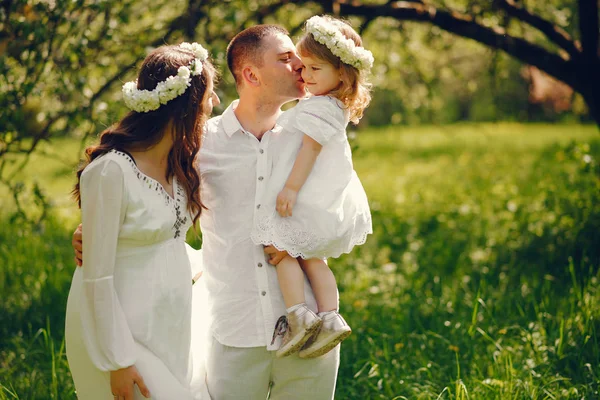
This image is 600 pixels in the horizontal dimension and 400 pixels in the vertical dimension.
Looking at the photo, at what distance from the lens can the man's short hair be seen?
252 centimetres

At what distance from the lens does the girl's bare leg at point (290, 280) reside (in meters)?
2.34

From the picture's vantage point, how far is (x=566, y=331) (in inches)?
131

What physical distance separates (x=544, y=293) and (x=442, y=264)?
49.3 inches

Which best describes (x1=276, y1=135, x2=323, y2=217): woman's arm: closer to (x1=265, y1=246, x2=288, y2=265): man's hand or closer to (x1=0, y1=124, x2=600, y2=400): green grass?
(x1=265, y1=246, x2=288, y2=265): man's hand

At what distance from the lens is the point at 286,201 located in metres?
2.35

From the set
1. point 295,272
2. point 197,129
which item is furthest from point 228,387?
point 197,129

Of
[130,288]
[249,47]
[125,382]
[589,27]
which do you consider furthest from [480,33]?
[125,382]

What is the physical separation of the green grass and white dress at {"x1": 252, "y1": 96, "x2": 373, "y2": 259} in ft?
3.16

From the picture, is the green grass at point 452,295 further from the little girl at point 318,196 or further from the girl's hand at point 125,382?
the girl's hand at point 125,382

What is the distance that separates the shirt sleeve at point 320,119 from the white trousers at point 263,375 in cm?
82

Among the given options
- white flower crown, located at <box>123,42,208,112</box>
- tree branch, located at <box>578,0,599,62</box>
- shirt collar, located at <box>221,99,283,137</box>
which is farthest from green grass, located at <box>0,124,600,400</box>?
white flower crown, located at <box>123,42,208,112</box>

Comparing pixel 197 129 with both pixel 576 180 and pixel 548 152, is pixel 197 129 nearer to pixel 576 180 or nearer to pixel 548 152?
pixel 576 180

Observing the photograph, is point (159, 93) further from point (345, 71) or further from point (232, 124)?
point (345, 71)

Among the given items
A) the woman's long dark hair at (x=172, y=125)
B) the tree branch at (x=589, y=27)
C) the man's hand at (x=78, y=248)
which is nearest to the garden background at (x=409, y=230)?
the tree branch at (x=589, y=27)
